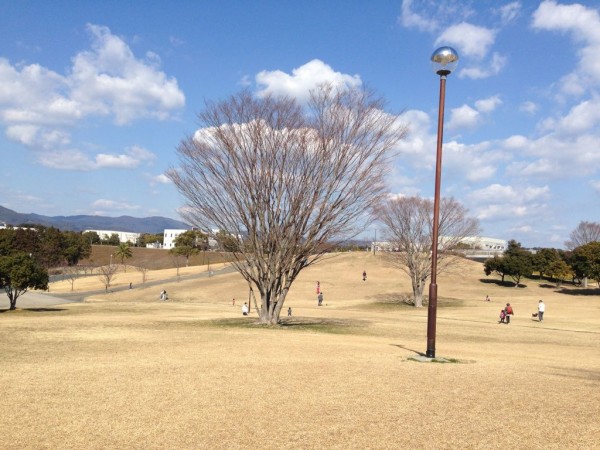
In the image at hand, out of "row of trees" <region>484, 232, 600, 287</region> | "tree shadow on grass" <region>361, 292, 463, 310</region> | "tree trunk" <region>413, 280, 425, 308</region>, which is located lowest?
"tree shadow on grass" <region>361, 292, 463, 310</region>

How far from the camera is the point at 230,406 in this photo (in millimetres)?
7406

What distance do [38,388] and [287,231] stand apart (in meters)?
15.2

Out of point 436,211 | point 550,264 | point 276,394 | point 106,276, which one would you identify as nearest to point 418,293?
point 550,264

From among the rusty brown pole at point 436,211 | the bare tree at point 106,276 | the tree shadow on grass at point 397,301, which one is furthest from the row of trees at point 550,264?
the rusty brown pole at point 436,211

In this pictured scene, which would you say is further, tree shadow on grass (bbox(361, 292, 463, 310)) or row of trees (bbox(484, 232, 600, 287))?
row of trees (bbox(484, 232, 600, 287))

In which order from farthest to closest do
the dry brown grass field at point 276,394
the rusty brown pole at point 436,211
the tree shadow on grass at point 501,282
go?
1. the tree shadow on grass at point 501,282
2. the rusty brown pole at point 436,211
3. the dry brown grass field at point 276,394

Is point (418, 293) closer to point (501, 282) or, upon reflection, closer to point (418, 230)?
point (418, 230)

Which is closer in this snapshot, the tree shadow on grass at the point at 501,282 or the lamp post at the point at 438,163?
the lamp post at the point at 438,163

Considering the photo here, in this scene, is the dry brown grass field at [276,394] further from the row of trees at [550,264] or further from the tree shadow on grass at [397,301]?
the row of trees at [550,264]

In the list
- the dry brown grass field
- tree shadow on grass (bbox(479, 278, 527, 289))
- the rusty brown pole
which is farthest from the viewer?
tree shadow on grass (bbox(479, 278, 527, 289))

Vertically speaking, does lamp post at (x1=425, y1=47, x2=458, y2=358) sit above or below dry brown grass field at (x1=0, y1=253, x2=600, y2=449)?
above

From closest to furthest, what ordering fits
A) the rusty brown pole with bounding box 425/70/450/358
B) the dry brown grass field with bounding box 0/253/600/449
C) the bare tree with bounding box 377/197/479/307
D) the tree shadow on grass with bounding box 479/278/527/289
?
the dry brown grass field with bounding box 0/253/600/449, the rusty brown pole with bounding box 425/70/450/358, the bare tree with bounding box 377/197/479/307, the tree shadow on grass with bounding box 479/278/527/289

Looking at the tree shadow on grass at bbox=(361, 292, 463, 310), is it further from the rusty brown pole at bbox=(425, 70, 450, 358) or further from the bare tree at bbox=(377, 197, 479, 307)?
the rusty brown pole at bbox=(425, 70, 450, 358)

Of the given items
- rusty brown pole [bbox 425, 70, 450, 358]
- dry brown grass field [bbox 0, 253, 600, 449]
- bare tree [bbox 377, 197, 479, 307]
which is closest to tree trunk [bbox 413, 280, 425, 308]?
bare tree [bbox 377, 197, 479, 307]
